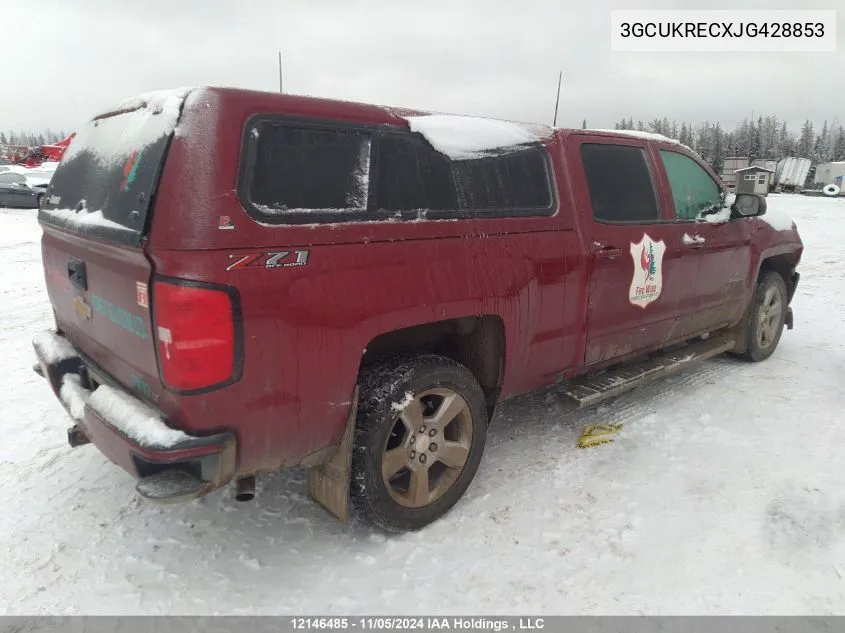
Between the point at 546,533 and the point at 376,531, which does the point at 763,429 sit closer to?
the point at 546,533

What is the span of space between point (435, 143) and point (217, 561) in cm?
221

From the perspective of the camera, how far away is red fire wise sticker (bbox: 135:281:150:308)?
2080mm

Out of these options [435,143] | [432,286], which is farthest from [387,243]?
[435,143]

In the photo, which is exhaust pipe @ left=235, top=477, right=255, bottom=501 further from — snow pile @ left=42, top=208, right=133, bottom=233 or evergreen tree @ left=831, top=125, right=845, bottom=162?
evergreen tree @ left=831, top=125, right=845, bottom=162

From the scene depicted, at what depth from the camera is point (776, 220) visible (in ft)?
17.0

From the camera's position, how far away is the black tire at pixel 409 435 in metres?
2.56

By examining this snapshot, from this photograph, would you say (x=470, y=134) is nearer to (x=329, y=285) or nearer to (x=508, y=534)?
(x=329, y=285)

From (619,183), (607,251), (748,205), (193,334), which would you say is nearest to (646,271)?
(607,251)

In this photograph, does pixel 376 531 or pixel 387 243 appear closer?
pixel 387 243

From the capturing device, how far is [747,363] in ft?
17.7

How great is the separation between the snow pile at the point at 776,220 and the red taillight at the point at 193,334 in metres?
4.75
